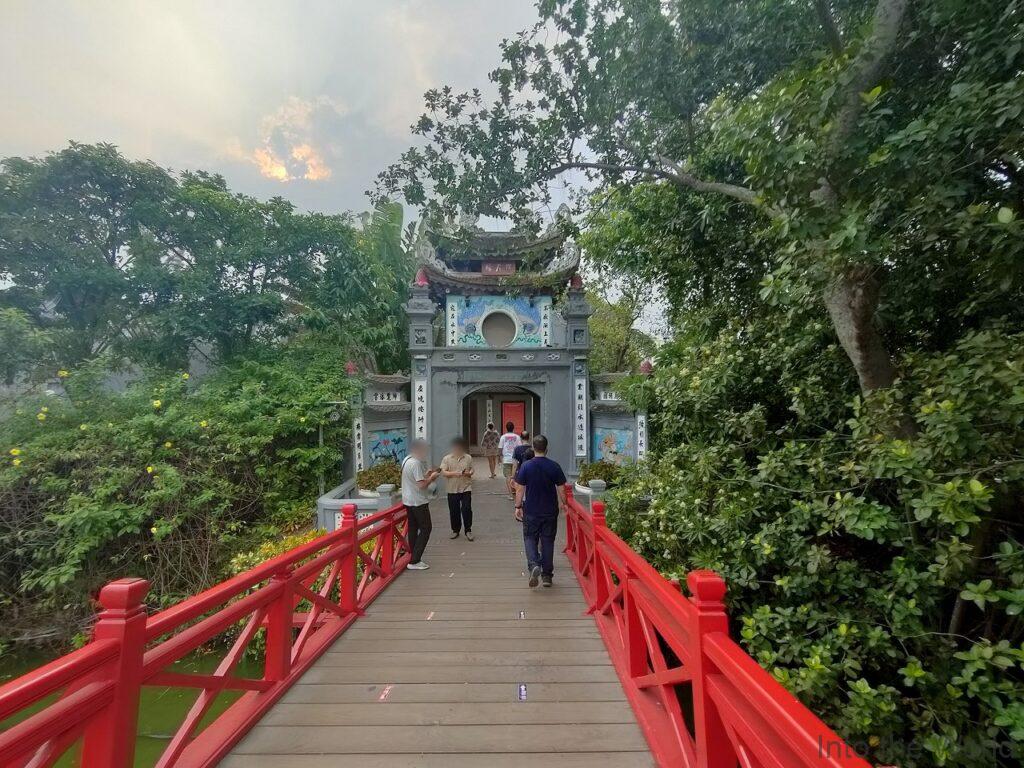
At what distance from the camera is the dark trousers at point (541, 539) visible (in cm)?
447

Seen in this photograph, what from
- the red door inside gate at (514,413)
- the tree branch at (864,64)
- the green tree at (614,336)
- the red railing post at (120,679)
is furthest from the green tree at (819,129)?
the red door inside gate at (514,413)

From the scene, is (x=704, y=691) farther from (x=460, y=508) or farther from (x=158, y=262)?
(x=158, y=262)

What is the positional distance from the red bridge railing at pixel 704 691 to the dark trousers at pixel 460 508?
3529mm

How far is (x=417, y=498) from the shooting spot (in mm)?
5207

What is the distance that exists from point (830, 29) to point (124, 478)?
32.4 ft

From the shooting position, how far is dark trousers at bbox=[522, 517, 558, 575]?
4.47 metres

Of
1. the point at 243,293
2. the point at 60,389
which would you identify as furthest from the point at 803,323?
the point at 60,389

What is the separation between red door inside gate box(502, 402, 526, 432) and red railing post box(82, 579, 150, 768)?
16.8 metres

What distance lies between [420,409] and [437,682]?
8034mm

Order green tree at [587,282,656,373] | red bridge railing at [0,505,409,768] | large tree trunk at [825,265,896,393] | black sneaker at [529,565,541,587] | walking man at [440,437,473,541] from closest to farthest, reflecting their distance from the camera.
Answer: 1. red bridge railing at [0,505,409,768]
2. large tree trunk at [825,265,896,393]
3. black sneaker at [529,565,541,587]
4. walking man at [440,437,473,541]
5. green tree at [587,282,656,373]

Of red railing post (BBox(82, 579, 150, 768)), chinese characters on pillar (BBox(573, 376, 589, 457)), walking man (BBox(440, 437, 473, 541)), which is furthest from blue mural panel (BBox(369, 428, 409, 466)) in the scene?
red railing post (BBox(82, 579, 150, 768))

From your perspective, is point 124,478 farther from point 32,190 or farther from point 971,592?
point 971,592

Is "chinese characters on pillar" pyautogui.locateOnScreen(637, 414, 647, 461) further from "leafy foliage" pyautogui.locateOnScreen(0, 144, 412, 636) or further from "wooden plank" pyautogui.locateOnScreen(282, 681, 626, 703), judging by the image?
"wooden plank" pyautogui.locateOnScreen(282, 681, 626, 703)

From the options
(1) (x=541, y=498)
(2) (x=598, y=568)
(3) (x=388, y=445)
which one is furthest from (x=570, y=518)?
(3) (x=388, y=445)
